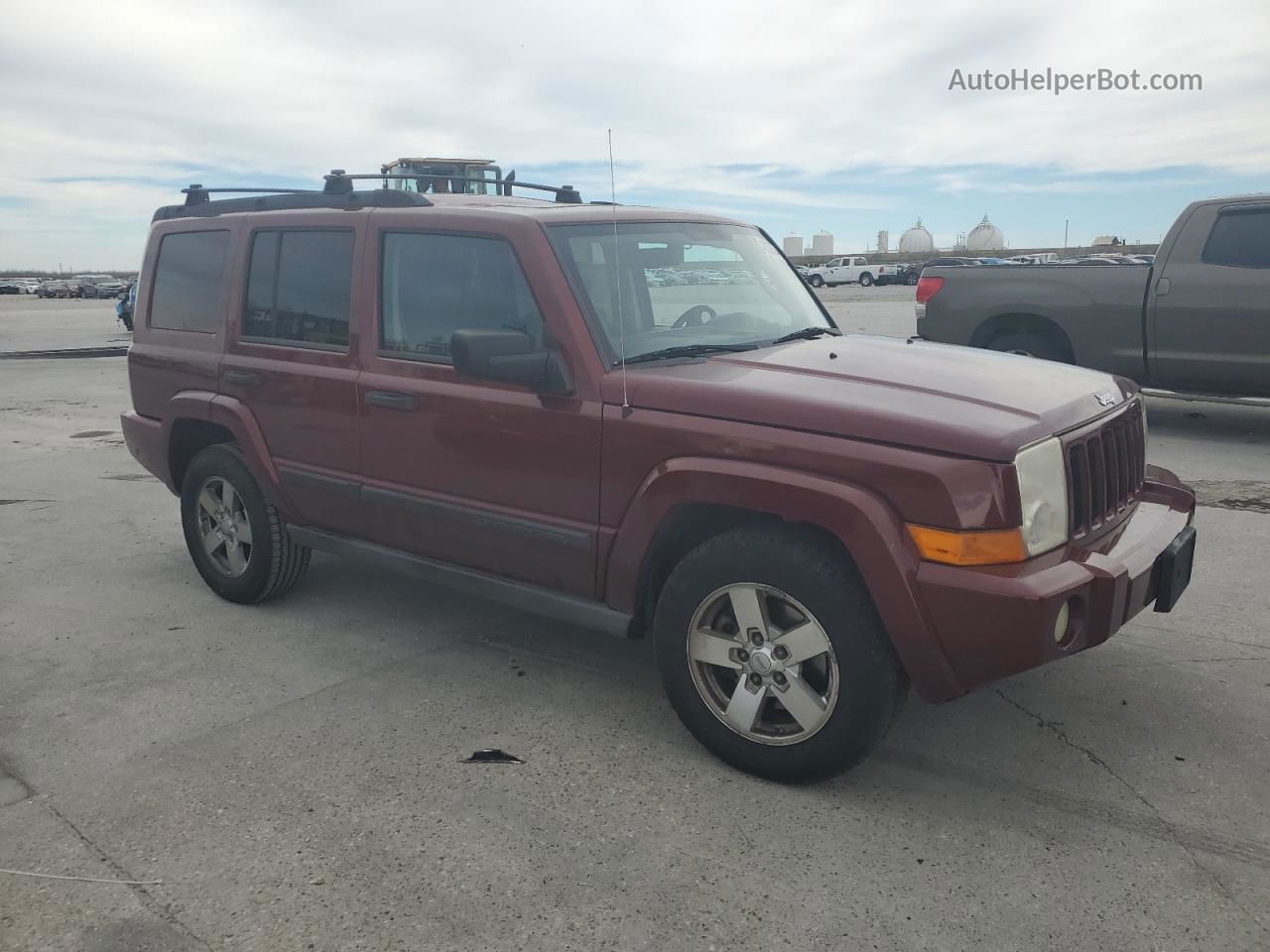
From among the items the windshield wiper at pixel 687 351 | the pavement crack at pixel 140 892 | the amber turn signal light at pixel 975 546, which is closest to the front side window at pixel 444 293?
the windshield wiper at pixel 687 351

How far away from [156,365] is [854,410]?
374cm

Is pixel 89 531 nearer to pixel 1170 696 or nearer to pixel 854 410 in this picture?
pixel 854 410

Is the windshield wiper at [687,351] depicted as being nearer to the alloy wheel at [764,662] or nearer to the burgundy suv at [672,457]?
the burgundy suv at [672,457]

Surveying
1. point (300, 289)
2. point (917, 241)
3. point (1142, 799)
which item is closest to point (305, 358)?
point (300, 289)

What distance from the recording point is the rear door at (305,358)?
13.9 feet

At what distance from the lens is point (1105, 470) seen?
3.26 m

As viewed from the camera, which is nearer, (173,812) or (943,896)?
(943,896)

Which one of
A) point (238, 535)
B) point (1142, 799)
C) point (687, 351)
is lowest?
point (1142, 799)

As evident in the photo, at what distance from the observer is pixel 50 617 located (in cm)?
479

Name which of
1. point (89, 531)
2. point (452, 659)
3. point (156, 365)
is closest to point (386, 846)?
point (452, 659)

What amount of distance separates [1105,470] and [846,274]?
61.4 m

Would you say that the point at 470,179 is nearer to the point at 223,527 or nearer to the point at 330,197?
the point at 330,197

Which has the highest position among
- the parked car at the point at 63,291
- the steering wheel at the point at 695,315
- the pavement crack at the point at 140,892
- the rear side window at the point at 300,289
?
the parked car at the point at 63,291

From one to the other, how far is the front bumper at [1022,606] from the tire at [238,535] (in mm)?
3117
